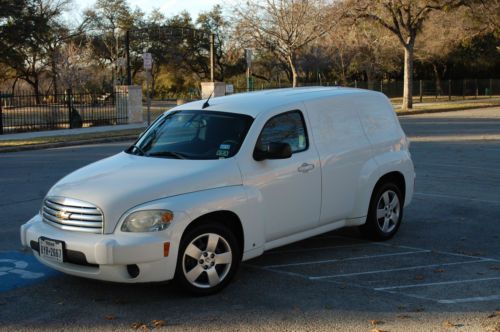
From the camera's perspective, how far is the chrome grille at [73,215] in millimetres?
5289

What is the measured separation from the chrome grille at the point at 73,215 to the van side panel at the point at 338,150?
8.06 ft

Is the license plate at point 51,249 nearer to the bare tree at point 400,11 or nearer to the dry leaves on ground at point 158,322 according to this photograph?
the dry leaves on ground at point 158,322

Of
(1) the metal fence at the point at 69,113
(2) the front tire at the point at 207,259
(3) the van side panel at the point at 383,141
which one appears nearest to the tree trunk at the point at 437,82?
(1) the metal fence at the point at 69,113

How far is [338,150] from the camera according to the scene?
22.5 feet

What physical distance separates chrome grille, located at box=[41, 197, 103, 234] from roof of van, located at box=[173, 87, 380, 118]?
1.88m

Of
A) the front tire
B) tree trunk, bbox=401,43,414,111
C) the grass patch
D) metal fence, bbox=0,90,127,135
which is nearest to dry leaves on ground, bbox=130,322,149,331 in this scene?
the front tire

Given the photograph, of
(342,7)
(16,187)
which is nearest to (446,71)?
(342,7)

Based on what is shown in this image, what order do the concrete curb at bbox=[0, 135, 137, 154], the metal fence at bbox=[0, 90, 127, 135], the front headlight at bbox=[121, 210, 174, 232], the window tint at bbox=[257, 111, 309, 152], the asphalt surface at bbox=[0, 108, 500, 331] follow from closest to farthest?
1. the asphalt surface at bbox=[0, 108, 500, 331]
2. the front headlight at bbox=[121, 210, 174, 232]
3. the window tint at bbox=[257, 111, 309, 152]
4. the concrete curb at bbox=[0, 135, 137, 154]
5. the metal fence at bbox=[0, 90, 127, 135]

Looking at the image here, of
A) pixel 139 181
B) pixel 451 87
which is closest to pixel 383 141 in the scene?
pixel 139 181

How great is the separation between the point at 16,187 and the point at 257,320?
8.08 meters

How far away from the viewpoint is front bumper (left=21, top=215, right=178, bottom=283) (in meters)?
5.13

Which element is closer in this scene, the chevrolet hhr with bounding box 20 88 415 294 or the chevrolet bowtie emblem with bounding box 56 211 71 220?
the chevrolet hhr with bounding box 20 88 415 294

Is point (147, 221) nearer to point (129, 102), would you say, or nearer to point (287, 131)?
point (287, 131)

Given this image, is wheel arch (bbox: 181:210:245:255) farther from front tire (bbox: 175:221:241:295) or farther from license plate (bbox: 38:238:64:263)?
license plate (bbox: 38:238:64:263)
